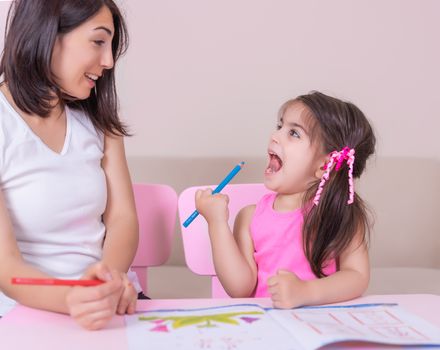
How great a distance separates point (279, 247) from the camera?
4.45 ft

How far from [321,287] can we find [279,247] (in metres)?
0.29

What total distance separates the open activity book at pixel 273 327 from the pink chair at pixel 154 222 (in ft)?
2.14

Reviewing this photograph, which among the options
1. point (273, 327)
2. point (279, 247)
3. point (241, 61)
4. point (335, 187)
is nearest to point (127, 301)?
point (273, 327)

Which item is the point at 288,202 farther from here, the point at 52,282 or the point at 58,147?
the point at 52,282

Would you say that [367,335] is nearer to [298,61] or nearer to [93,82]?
[93,82]

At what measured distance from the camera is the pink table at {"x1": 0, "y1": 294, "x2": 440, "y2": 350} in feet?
2.74

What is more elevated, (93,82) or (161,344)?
(93,82)

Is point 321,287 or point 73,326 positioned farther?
point 321,287

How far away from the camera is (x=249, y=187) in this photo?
1.64 meters

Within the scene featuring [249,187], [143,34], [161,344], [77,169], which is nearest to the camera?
[161,344]

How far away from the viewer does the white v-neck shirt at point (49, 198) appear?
1225 millimetres

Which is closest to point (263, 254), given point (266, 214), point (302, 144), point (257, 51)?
point (266, 214)

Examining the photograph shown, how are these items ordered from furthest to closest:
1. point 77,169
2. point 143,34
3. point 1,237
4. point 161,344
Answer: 1. point 143,34
2. point 77,169
3. point 1,237
4. point 161,344

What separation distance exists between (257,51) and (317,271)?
1182mm
